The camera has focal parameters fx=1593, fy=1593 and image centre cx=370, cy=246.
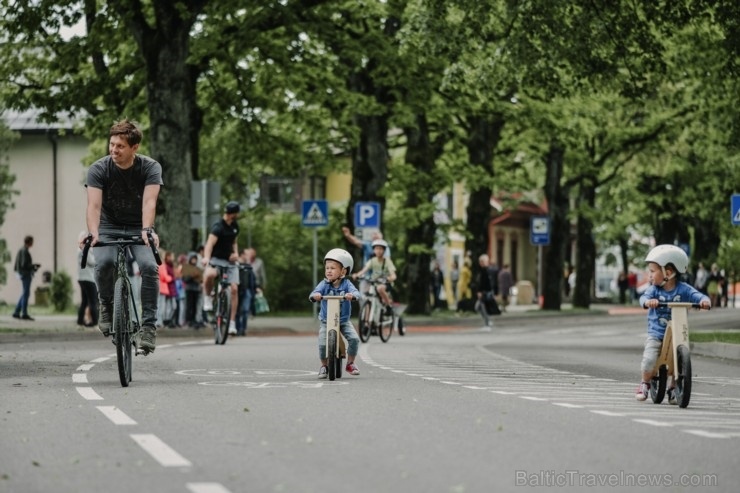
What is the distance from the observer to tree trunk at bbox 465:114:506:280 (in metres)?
46.1

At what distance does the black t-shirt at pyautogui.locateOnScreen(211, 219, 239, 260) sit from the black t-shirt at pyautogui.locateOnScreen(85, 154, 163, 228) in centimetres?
893

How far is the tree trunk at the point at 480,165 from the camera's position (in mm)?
46125

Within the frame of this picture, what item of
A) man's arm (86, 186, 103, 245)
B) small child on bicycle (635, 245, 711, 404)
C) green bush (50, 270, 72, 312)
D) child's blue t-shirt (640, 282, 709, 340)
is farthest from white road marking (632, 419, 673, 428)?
green bush (50, 270, 72, 312)

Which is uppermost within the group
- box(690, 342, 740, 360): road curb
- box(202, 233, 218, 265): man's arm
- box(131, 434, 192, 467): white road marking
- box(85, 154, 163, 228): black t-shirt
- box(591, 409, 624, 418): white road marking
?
box(85, 154, 163, 228): black t-shirt

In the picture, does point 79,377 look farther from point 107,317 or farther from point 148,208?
point 148,208

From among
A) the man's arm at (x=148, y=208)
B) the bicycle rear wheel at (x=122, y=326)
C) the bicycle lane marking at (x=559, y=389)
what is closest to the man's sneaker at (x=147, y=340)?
the bicycle rear wheel at (x=122, y=326)

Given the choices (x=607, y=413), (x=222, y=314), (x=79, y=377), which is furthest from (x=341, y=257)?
(x=222, y=314)

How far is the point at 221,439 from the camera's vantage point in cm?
923

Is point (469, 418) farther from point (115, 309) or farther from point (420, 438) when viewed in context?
point (115, 309)

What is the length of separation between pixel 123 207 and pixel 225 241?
9277mm

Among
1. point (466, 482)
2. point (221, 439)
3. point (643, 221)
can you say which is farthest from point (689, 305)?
point (643, 221)

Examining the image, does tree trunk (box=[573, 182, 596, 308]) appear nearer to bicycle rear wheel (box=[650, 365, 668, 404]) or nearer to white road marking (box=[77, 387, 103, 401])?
bicycle rear wheel (box=[650, 365, 668, 404])

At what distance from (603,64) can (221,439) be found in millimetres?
17002

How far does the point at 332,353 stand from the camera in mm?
14734
